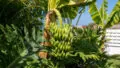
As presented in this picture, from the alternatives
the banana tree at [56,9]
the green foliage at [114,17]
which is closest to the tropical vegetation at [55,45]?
the banana tree at [56,9]

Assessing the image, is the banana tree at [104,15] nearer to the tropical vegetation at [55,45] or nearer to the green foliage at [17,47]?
the tropical vegetation at [55,45]

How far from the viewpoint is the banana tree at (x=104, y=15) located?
10086mm

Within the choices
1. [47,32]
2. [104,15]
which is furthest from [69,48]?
[104,15]

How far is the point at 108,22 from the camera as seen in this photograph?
1008 cm

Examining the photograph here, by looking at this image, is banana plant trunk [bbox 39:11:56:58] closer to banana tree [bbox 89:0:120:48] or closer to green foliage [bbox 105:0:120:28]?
banana tree [bbox 89:0:120:48]

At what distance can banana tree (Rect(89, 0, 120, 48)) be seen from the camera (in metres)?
10.1

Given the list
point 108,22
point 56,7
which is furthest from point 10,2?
point 108,22

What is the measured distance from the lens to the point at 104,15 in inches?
420

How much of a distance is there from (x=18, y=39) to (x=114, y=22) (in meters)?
4.49

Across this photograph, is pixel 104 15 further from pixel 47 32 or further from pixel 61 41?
pixel 61 41

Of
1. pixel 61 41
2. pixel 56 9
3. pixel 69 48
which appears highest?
pixel 56 9

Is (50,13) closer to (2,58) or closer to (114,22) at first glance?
(2,58)

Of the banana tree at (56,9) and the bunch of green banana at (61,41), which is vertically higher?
the banana tree at (56,9)

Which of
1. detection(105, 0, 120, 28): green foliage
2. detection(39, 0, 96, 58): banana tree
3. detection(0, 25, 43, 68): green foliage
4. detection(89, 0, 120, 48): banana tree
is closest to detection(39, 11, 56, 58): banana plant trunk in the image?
detection(39, 0, 96, 58): banana tree
